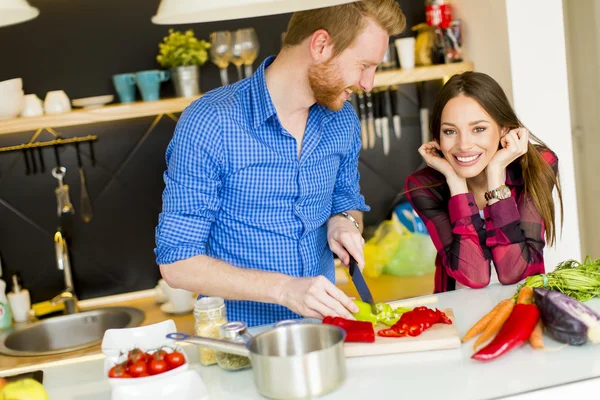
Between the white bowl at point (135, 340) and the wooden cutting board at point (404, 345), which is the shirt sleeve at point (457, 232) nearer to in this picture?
the wooden cutting board at point (404, 345)

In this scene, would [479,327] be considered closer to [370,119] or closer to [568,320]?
[568,320]

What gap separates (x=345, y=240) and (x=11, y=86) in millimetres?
1777

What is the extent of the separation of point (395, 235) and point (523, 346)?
1.88 metres

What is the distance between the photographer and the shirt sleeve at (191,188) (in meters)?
1.76

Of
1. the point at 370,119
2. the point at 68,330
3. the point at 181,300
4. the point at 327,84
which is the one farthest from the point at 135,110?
the point at 327,84

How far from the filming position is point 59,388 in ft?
5.22

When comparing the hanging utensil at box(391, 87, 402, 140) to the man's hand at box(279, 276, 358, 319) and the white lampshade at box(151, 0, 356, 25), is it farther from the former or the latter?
the white lampshade at box(151, 0, 356, 25)

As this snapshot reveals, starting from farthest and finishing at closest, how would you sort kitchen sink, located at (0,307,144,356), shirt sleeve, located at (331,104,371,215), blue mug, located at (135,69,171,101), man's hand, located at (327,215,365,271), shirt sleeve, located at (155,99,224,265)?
blue mug, located at (135,69,171,101) < kitchen sink, located at (0,307,144,356) < shirt sleeve, located at (331,104,371,215) < man's hand, located at (327,215,365,271) < shirt sleeve, located at (155,99,224,265)

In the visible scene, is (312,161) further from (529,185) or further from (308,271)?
(529,185)

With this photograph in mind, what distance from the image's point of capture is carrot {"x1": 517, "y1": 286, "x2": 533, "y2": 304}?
165 cm

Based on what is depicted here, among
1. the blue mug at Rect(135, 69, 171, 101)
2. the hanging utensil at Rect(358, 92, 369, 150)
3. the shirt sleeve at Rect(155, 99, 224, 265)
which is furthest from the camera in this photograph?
the hanging utensil at Rect(358, 92, 369, 150)

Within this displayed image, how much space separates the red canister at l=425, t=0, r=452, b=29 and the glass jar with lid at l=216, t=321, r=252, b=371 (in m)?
2.24

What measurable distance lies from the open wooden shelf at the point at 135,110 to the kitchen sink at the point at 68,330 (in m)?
0.85

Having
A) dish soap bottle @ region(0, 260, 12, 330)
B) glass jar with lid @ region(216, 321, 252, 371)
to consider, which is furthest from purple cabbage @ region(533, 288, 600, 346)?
dish soap bottle @ region(0, 260, 12, 330)
